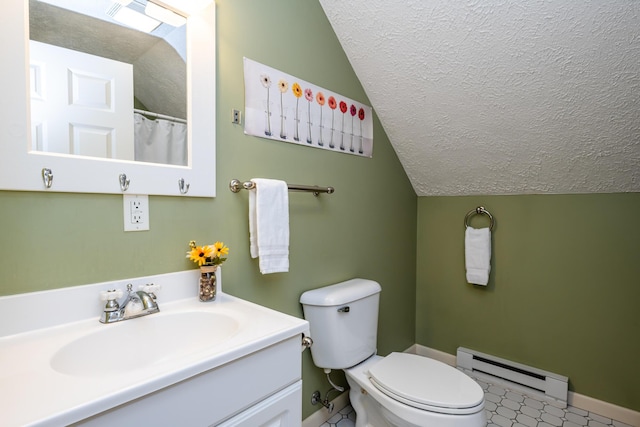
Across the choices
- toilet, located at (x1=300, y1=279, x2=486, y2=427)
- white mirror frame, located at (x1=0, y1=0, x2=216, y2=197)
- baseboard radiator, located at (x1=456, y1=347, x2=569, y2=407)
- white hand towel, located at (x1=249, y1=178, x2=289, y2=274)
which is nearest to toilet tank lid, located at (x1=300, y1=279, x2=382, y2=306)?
toilet, located at (x1=300, y1=279, x2=486, y2=427)

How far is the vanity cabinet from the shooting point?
0.62 metres

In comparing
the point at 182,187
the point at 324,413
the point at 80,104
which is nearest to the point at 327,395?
the point at 324,413

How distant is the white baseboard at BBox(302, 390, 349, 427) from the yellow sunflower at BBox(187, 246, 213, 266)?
1.01 meters

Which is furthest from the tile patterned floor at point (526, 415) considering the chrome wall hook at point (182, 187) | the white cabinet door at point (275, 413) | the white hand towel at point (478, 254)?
the chrome wall hook at point (182, 187)

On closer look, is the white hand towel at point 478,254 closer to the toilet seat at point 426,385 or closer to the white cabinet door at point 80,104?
the toilet seat at point 426,385

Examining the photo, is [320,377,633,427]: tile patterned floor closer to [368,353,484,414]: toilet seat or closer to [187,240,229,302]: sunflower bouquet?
[368,353,484,414]: toilet seat

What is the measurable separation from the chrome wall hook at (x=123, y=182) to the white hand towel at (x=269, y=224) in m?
0.42

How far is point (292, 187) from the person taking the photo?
56.8 inches

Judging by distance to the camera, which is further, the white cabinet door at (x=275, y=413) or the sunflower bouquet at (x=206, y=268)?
the sunflower bouquet at (x=206, y=268)

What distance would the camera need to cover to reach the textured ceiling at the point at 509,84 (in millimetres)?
1307

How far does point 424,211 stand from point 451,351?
1004 mm

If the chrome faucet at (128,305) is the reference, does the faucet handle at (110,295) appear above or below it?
above

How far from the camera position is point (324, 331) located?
5.04 ft

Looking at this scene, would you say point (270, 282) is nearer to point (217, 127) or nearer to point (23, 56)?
point (217, 127)
